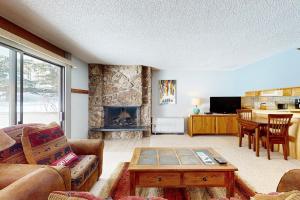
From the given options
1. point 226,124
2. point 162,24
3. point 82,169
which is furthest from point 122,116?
point 82,169

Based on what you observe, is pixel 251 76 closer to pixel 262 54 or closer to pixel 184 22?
pixel 262 54

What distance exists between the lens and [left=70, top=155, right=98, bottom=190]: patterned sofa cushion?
170cm

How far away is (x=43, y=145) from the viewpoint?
1797 mm

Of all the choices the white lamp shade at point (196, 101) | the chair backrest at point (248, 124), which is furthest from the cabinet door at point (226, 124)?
the chair backrest at point (248, 124)

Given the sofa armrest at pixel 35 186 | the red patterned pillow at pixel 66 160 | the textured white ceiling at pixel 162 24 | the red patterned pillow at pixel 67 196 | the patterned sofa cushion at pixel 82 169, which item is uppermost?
the textured white ceiling at pixel 162 24

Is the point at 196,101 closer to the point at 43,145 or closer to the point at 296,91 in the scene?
the point at 296,91

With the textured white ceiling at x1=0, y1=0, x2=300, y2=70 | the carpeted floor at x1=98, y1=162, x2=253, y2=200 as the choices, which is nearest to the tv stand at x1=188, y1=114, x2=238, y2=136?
the textured white ceiling at x1=0, y1=0, x2=300, y2=70

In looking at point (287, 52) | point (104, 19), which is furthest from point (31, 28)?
point (287, 52)

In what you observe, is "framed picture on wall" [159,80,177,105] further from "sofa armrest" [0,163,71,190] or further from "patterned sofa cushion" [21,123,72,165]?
"sofa armrest" [0,163,71,190]

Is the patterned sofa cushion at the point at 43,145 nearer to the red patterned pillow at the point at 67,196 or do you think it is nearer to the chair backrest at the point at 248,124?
the red patterned pillow at the point at 67,196

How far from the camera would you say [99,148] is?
2.41m

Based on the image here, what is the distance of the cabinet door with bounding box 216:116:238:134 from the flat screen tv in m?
0.33

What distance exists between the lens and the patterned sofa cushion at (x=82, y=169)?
66.9 inches

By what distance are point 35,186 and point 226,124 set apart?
559 centimetres
